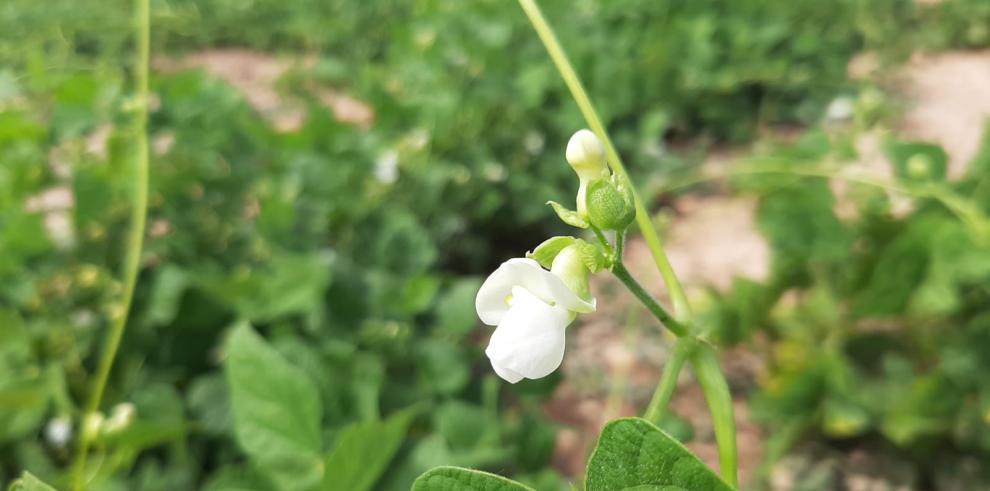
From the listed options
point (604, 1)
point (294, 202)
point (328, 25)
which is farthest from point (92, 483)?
point (328, 25)

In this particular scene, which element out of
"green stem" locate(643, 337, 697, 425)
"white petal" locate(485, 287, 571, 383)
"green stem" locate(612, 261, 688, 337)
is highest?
"green stem" locate(612, 261, 688, 337)

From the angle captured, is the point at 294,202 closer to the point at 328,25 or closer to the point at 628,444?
the point at 628,444

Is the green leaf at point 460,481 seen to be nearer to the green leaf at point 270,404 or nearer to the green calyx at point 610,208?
the green calyx at point 610,208

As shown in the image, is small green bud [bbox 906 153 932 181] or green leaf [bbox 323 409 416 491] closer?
green leaf [bbox 323 409 416 491]

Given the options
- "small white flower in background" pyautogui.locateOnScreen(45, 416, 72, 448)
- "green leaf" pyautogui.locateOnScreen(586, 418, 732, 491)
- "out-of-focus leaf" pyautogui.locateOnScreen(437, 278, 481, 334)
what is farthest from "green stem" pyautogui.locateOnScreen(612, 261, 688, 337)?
"small white flower in background" pyautogui.locateOnScreen(45, 416, 72, 448)

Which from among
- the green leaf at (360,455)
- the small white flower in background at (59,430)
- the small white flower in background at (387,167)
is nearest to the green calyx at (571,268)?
the green leaf at (360,455)

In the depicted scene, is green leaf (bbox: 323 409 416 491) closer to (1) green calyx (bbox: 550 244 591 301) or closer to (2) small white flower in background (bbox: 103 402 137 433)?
(1) green calyx (bbox: 550 244 591 301)
